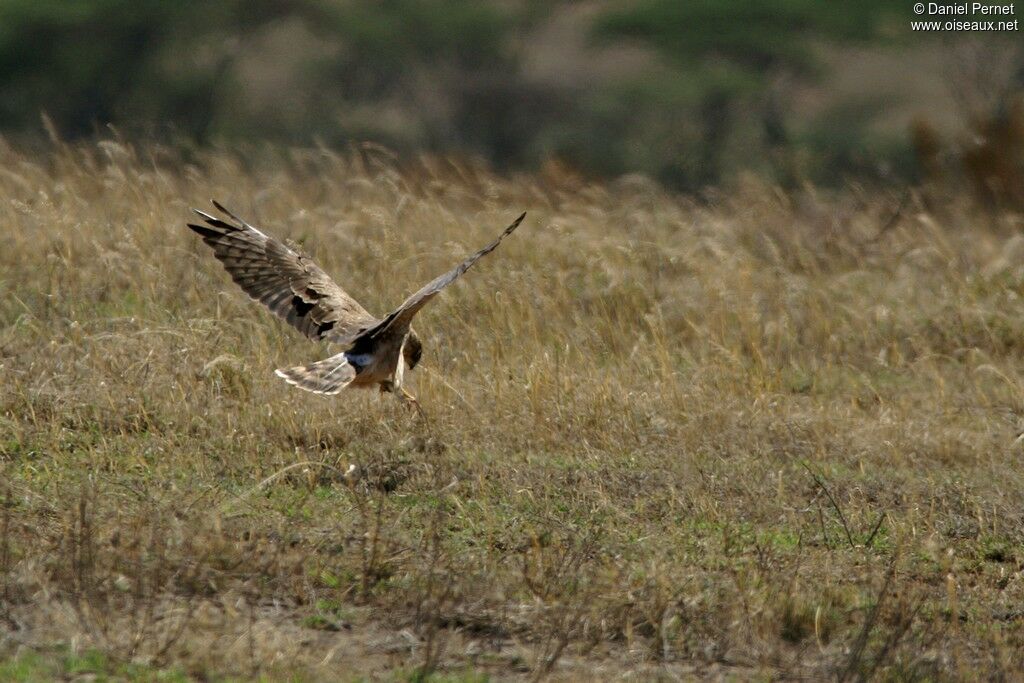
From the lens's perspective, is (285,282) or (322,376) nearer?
(322,376)

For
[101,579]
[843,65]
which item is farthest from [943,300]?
[843,65]

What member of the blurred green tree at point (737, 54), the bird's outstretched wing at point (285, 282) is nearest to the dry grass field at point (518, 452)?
the bird's outstretched wing at point (285, 282)

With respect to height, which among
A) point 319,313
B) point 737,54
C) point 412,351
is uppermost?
point 737,54

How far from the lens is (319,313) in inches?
312

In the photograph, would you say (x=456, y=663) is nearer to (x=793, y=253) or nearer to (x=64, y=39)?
(x=793, y=253)

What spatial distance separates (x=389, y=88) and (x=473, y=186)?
18.9 meters

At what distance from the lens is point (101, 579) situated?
4.97 metres

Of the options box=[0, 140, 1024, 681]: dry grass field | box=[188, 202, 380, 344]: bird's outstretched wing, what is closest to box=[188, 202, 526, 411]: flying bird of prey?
box=[188, 202, 380, 344]: bird's outstretched wing

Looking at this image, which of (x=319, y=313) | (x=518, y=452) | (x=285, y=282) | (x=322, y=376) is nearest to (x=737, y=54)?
(x=285, y=282)

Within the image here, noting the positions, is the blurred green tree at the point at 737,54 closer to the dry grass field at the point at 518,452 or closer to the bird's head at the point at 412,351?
the dry grass field at the point at 518,452

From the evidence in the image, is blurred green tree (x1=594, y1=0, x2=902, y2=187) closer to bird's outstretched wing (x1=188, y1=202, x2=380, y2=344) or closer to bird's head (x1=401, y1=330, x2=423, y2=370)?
bird's outstretched wing (x1=188, y1=202, x2=380, y2=344)

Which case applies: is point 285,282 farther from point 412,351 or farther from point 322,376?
point 322,376

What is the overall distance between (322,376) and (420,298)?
647 millimetres

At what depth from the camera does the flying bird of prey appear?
7262 mm
